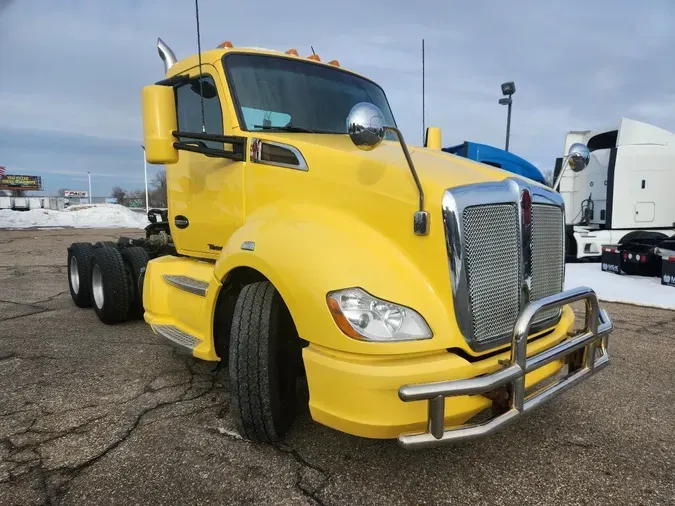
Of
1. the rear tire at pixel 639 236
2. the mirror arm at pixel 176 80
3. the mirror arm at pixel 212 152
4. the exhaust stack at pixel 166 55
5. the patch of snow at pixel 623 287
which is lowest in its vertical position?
the patch of snow at pixel 623 287

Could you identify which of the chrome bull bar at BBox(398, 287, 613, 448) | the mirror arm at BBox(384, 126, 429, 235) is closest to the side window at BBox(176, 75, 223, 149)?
the mirror arm at BBox(384, 126, 429, 235)

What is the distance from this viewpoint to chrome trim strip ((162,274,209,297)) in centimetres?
347

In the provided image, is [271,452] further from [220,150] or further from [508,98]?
[508,98]

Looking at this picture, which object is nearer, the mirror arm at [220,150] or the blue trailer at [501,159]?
the mirror arm at [220,150]

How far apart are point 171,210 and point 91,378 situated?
1519 millimetres

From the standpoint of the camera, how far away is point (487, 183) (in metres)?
2.40

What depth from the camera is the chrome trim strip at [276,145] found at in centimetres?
282

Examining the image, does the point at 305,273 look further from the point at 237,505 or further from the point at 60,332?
the point at 60,332

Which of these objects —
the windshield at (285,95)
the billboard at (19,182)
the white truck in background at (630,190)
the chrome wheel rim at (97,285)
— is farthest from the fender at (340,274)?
the billboard at (19,182)

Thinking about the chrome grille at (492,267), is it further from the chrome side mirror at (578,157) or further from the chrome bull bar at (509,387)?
the chrome side mirror at (578,157)

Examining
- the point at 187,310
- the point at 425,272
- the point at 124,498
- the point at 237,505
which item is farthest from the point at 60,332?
the point at 425,272

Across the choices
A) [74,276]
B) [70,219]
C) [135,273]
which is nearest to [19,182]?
[70,219]

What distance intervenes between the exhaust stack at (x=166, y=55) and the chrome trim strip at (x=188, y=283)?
1.95 metres

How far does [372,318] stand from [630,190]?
33.1 ft
